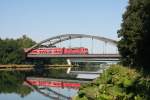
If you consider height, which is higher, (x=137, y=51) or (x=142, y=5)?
(x=142, y=5)

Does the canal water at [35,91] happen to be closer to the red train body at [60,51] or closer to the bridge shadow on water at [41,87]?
the bridge shadow on water at [41,87]

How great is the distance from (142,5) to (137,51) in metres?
4.62

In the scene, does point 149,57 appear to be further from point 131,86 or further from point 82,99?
point 131,86

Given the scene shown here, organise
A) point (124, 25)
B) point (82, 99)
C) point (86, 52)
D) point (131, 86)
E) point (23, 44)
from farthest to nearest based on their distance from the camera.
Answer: point (23, 44) < point (86, 52) < point (124, 25) < point (82, 99) < point (131, 86)

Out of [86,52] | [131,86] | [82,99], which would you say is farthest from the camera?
[86,52]

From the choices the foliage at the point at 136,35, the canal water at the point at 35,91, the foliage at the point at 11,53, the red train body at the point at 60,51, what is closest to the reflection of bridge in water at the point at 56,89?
the canal water at the point at 35,91

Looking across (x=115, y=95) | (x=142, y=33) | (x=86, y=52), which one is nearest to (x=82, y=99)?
(x=115, y=95)

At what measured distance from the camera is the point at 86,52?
128m

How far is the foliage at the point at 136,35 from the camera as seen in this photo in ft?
131

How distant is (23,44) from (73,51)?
28.1m

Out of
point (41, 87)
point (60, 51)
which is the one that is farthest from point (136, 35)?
point (60, 51)

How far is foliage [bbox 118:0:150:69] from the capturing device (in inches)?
1569

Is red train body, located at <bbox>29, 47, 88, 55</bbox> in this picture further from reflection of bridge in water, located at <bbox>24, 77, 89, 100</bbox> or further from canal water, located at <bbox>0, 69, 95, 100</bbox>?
reflection of bridge in water, located at <bbox>24, 77, 89, 100</bbox>

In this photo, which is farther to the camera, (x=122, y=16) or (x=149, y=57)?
(x=122, y=16)
